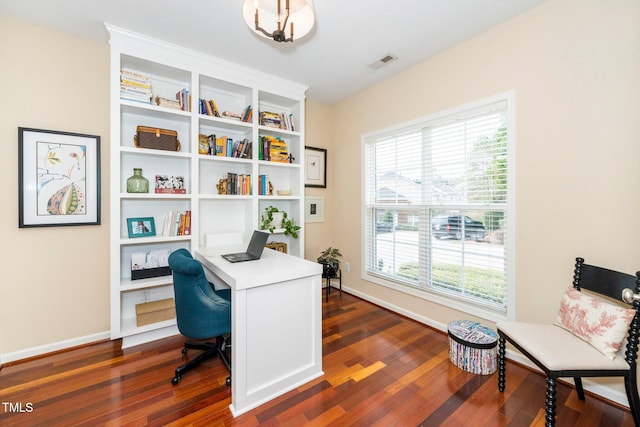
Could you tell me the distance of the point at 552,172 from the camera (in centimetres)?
191

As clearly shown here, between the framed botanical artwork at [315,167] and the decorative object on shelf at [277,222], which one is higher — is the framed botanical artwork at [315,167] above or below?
above

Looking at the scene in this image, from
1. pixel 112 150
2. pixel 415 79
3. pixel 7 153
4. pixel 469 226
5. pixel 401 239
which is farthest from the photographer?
pixel 401 239

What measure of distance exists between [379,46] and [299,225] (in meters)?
2.07

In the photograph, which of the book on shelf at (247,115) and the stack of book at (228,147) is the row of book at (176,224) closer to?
the stack of book at (228,147)

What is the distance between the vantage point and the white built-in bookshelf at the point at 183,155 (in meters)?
2.29

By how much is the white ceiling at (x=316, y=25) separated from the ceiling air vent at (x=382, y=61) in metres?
0.05

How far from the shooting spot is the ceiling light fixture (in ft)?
4.93

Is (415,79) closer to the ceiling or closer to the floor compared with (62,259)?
closer to the ceiling

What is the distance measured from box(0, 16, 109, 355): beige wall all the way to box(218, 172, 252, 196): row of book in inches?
42.1

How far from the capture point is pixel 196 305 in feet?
5.78

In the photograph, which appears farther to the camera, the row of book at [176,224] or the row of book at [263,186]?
the row of book at [263,186]

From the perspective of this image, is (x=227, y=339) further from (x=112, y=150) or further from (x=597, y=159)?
(x=597, y=159)

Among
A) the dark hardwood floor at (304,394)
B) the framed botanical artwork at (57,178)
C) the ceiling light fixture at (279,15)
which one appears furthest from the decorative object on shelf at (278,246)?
the ceiling light fixture at (279,15)

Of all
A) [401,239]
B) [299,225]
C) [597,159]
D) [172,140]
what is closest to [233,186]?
[172,140]
